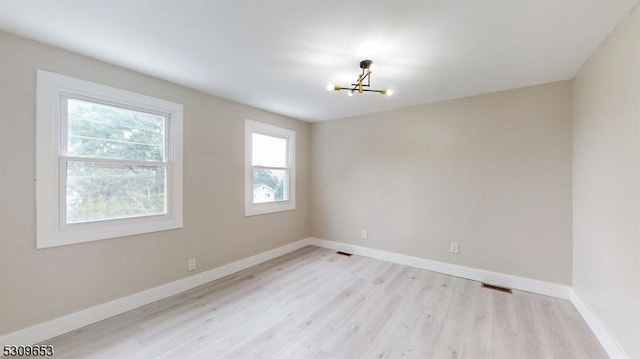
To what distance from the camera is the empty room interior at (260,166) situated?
1736 mm

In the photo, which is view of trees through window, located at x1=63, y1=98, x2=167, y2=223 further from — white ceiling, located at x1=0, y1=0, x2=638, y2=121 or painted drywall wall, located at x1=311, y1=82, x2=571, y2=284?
painted drywall wall, located at x1=311, y1=82, x2=571, y2=284

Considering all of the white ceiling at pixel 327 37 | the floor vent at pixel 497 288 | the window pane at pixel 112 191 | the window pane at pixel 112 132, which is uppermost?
the white ceiling at pixel 327 37

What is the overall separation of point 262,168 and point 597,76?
3809 mm

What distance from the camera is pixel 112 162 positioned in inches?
92.4

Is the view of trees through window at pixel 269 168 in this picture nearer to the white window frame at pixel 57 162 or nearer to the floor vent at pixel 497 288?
the white window frame at pixel 57 162

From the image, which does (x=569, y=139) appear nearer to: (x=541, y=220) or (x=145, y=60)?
(x=541, y=220)

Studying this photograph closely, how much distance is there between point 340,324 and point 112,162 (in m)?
2.60

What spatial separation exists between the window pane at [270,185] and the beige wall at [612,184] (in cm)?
373

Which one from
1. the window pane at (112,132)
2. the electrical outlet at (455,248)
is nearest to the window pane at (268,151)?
the window pane at (112,132)

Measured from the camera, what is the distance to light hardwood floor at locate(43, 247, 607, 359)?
187 centimetres

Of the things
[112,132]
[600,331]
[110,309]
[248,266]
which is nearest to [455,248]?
[600,331]

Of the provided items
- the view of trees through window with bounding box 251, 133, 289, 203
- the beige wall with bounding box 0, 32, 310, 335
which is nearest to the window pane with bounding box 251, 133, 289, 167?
the view of trees through window with bounding box 251, 133, 289, 203

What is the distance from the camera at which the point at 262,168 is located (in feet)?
13.0

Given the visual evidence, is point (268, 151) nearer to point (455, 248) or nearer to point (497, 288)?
point (455, 248)
